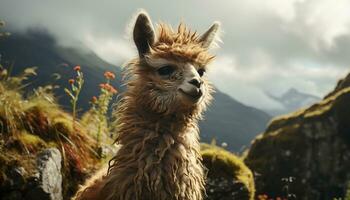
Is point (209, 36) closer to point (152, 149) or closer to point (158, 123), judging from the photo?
point (158, 123)

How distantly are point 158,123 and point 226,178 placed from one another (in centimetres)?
433

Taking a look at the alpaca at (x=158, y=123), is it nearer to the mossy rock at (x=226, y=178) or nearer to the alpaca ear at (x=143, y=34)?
the alpaca ear at (x=143, y=34)

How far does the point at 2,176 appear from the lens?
7105mm

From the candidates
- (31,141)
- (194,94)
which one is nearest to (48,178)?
(31,141)

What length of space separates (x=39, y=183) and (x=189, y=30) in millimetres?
2925

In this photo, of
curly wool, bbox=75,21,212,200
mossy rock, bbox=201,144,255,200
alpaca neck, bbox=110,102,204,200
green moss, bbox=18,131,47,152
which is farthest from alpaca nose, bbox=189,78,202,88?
mossy rock, bbox=201,144,255,200

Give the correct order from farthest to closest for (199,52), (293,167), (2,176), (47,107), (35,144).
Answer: (293,167) → (47,107) → (35,144) → (2,176) → (199,52)

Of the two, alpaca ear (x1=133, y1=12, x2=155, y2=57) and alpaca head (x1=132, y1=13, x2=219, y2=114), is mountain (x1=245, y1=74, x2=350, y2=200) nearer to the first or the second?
alpaca head (x1=132, y1=13, x2=219, y2=114)

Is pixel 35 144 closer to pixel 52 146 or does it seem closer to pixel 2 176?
pixel 52 146

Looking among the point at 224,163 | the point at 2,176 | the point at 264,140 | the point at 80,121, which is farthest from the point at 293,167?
the point at 2,176

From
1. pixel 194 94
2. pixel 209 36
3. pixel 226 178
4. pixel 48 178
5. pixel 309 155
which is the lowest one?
pixel 48 178

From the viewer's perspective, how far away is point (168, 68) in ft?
18.7

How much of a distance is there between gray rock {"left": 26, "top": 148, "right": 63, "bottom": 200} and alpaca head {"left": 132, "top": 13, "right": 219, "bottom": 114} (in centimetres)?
222

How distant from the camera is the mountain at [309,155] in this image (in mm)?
19328
